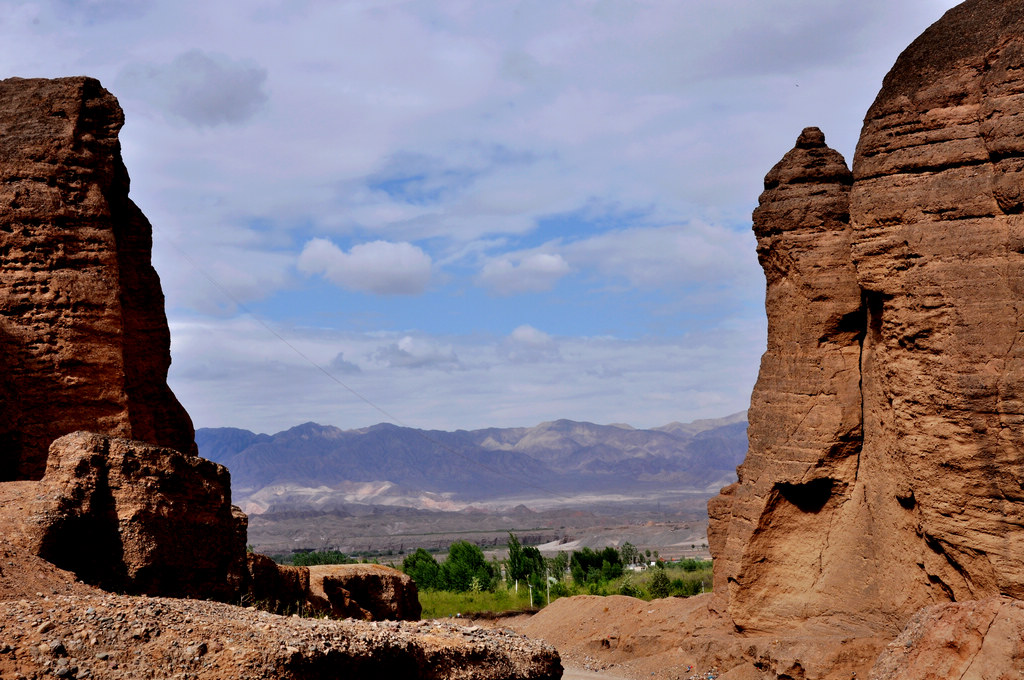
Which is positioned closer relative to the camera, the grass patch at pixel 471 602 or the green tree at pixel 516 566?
the grass patch at pixel 471 602

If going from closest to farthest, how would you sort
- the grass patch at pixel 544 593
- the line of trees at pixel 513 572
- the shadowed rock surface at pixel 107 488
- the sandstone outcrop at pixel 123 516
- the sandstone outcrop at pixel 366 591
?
1. the shadowed rock surface at pixel 107 488
2. the sandstone outcrop at pixel 123 516
3. the sandstone outcrop at pixel 366 591
4. the grass patch at pixel 544 593
5. the line of trees at pixel 513 572

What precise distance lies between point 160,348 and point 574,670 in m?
15.1

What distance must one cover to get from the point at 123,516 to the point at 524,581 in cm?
4174

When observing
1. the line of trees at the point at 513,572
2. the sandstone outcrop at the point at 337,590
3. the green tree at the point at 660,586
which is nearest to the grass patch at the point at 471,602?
the line of trees at the point at 513,572

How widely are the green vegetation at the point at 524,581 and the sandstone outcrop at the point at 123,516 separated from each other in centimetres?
2822

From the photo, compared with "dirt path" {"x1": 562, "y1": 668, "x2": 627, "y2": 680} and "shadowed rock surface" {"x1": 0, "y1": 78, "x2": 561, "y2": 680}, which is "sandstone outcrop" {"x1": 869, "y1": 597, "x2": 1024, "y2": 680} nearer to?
"shadowed rock surface" {"x1": 0, "y1": 78, "x2": 561, "y2": 680}

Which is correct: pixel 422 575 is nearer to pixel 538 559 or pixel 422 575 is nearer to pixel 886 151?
pixel 538 559

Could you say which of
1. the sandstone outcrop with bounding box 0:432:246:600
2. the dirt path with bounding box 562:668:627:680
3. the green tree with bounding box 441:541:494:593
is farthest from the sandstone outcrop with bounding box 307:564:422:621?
the green tree with bounding box 441:541:494:593

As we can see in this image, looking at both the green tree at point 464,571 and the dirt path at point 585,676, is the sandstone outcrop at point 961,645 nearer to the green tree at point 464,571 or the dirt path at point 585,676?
the dirt path at point 585,676

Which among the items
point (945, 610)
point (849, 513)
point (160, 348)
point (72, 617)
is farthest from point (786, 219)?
point (72, 617)

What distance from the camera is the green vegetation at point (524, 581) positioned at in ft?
142

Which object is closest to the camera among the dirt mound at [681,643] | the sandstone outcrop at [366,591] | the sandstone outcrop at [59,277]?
the sandstone outcrop at [59,277]

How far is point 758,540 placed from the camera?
779 inches

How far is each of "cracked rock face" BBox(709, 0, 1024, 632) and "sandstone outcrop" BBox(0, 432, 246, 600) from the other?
10.4 m
